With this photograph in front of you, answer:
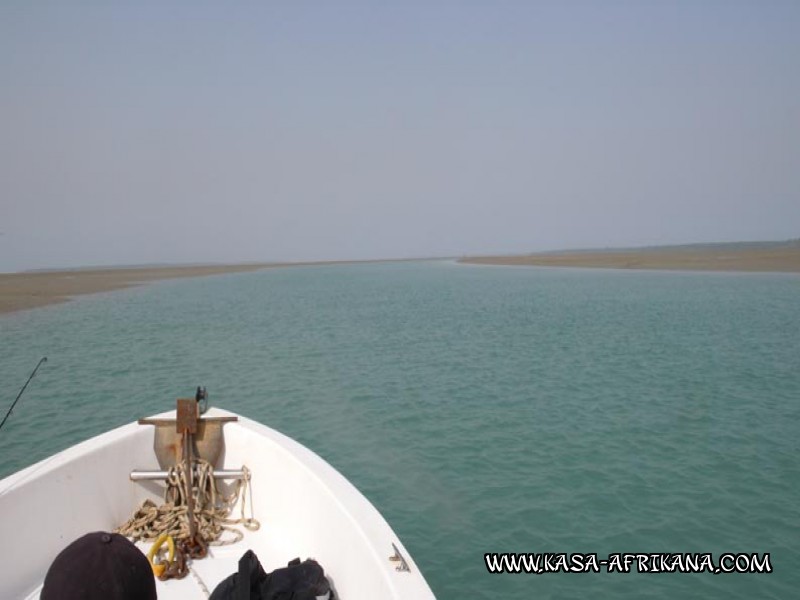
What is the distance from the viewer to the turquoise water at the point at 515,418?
560 centimetres

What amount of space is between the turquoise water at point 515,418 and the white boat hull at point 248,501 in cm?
171

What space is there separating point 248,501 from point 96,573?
330cm

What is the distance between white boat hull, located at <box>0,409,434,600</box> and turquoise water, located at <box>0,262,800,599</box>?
1.71m

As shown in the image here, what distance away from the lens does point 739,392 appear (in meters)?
10.7

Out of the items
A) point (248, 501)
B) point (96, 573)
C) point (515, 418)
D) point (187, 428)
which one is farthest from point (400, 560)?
point (515, 418)

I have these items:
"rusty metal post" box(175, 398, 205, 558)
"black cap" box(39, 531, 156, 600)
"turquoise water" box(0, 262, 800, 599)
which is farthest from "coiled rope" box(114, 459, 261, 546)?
"black cap" box(39, 531, 156, 600)

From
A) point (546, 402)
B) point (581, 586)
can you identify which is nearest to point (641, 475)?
point (581, 586)

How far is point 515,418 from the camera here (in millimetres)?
9461

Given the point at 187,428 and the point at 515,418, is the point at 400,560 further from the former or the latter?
the point at 515,418

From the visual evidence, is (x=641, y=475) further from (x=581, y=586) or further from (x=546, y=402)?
(x=546, y=402)

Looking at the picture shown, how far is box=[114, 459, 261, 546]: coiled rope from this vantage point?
443cm

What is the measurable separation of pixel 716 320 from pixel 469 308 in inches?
490

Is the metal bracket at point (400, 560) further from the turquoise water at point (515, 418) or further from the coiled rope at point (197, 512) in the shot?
the turquoise water at point (515, 418)

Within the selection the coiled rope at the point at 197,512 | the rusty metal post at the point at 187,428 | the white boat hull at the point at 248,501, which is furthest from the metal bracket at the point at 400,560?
the rusty metal post at the point at 187,428
